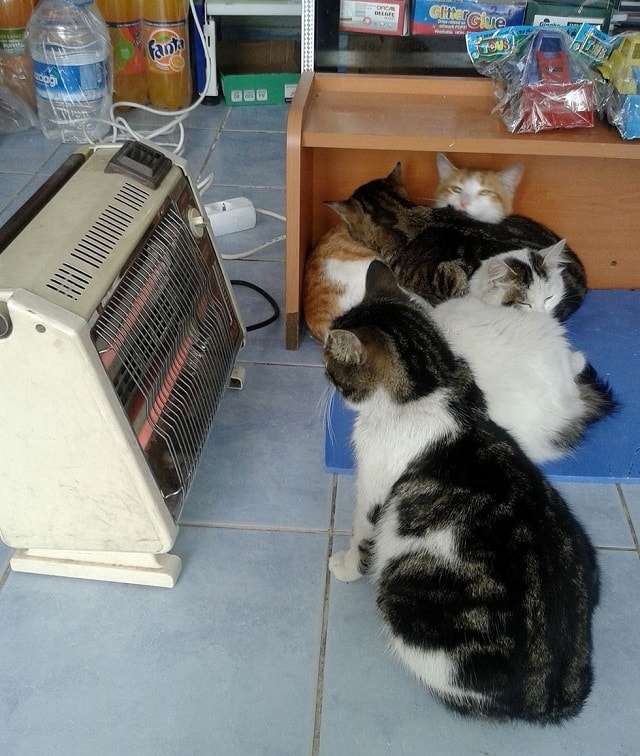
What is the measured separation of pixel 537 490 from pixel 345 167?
3.68 feet

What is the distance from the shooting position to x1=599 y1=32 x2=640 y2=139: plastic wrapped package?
4.84 feet

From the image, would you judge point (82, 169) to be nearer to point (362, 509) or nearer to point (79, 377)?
point (79, 377)

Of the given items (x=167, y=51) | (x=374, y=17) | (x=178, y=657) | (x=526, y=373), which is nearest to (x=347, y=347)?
(x=526, y=373)

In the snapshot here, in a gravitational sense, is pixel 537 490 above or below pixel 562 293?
above

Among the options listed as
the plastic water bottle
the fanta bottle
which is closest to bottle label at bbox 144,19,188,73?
the fanta bottle

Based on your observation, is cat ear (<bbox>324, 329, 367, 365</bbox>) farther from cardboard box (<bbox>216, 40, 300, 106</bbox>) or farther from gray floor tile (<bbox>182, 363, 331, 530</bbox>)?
cardboard box (<bbox>216, 40, 300, 106</bbox>)

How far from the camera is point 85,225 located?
1019 mm

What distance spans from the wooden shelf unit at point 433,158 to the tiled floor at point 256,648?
485 mm

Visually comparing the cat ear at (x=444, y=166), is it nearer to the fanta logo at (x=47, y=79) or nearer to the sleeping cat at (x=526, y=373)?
the sleeping cat at (x=526, y=373)

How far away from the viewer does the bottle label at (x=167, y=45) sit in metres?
2.55

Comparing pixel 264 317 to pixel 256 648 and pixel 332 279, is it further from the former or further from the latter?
pixel 256 648

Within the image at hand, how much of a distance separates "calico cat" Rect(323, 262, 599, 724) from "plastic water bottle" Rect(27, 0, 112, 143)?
1.73 metres

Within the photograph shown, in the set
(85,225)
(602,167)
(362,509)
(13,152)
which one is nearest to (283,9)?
(13,152)

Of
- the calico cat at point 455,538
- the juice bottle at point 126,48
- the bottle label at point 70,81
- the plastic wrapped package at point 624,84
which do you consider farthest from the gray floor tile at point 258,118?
the calico cat at point 455,538
